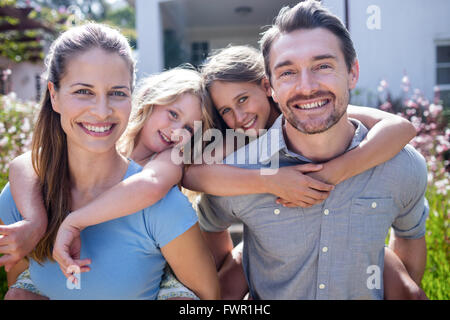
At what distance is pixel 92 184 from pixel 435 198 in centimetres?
303

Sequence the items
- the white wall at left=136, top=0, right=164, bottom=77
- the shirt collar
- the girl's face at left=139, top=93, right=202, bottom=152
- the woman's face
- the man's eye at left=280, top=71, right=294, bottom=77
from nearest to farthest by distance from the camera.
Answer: the woman's face, the man's eye at left=280, top=71, right=294, bottom=77, the shirt collar, the girl's face at left=139, top=93, right=202, bottom=152, the white wall at left=136, top=0, right=164, bottom=77

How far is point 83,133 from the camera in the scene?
188 cm

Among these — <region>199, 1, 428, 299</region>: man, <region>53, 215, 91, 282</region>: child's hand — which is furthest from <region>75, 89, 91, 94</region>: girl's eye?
<region>199, 1, 428, 299</region>: man

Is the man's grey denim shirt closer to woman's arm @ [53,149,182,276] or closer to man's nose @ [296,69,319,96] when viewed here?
man's nose @ [296,69,319,96]

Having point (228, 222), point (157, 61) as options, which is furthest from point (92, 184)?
point (157, 61)

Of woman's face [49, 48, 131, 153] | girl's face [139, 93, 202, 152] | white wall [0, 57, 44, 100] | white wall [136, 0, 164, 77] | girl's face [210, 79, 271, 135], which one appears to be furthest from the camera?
white wall [0, 57, 44, 100]

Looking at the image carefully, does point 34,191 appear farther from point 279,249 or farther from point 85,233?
point 279,249

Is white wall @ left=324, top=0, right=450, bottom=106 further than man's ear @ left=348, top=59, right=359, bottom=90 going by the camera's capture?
Yes

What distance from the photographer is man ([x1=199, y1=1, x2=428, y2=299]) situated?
2.01m

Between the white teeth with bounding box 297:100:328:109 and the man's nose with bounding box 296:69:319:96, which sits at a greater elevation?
the man's nose with bounding box 296:69:319:96

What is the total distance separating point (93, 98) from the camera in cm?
185

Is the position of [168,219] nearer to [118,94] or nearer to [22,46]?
[118,94]

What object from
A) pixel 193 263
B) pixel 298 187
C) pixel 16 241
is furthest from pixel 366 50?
pixel 16 241

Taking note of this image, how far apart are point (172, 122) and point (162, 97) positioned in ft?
0.56
